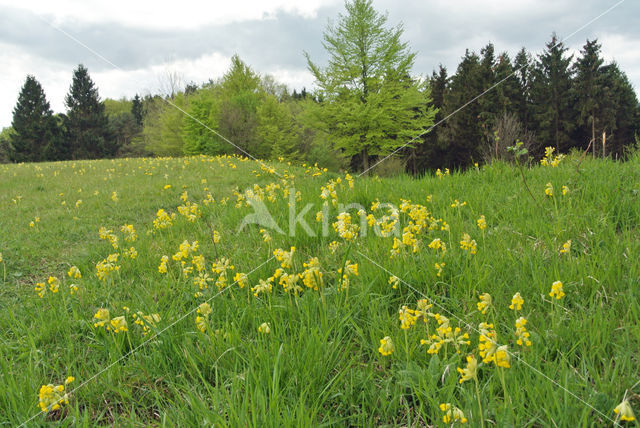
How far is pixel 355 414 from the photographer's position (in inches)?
49.6

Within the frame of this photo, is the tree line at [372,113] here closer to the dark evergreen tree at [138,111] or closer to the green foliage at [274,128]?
the green foliage at [274,128]

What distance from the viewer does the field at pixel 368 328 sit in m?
1.23

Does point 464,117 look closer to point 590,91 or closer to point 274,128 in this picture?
point 590,91

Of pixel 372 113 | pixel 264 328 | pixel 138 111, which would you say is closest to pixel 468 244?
pixel 264 328

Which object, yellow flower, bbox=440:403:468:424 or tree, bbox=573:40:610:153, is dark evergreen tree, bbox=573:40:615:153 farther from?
yellow flower, bbox=440:403:468:424

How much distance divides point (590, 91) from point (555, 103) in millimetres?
2317

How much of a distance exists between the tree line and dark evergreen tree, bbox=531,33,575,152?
9 centimetres

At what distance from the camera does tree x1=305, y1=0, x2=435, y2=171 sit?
63.7ft

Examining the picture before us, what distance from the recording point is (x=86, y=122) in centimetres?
4197

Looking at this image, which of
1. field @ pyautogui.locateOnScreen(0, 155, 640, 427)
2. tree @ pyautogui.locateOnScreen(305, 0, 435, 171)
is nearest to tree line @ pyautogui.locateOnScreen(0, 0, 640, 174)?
tree @ pyautogui.locateOnScreen(305, 0, 435, 171)

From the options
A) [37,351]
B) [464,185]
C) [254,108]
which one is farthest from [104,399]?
→ [254,108]

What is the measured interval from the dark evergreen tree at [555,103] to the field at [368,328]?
29.3 meters

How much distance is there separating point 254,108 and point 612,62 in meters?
28.3

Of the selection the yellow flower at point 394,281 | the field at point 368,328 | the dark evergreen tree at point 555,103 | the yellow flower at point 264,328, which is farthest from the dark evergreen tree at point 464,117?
the yellow flower at point 264,328
